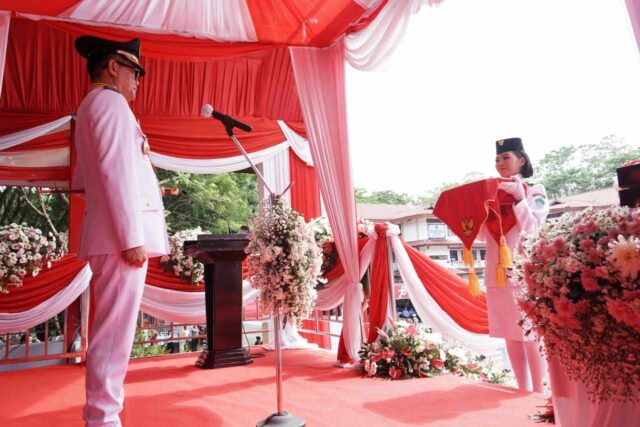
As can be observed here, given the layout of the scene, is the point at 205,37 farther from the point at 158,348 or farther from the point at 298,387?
the point at 158,348

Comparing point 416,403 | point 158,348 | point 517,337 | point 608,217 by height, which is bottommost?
point 158,348

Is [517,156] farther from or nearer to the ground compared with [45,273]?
farther from the ground

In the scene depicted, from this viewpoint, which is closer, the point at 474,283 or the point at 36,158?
the point at 474,283

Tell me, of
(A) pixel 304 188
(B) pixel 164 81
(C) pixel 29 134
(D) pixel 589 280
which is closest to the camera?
(D) pixel 589 280

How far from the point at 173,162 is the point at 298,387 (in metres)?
3.05

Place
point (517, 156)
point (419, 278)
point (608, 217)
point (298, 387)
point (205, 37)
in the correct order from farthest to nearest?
point (205, 37)
point (419, 278)
point (298, 387)
point (517, 156)
point (608, 217)

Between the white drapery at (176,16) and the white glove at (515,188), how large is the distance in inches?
101

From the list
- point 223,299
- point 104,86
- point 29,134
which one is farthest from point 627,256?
point 29,134

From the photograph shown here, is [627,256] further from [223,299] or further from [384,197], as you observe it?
[384,197]

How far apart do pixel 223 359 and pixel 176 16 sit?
112 inches

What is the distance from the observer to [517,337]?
2484 mm

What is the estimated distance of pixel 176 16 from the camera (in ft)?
12.6

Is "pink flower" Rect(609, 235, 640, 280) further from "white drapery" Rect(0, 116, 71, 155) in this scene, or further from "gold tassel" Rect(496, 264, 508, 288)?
"white drapery" Rect(0, 116, 71, 155)

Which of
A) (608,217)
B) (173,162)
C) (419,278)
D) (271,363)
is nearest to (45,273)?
(173,162)
